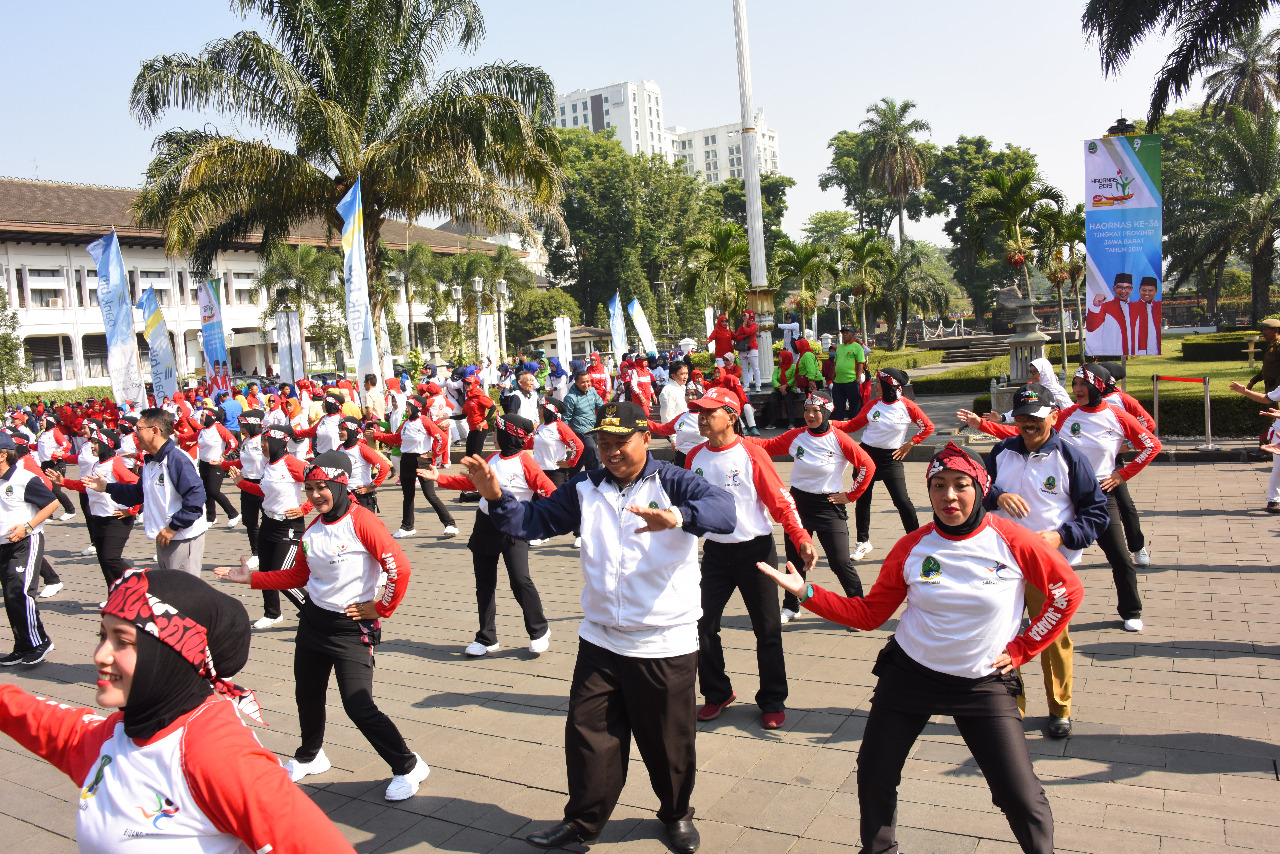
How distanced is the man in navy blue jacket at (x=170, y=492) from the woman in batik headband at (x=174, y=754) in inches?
186

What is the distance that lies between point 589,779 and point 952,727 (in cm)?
244

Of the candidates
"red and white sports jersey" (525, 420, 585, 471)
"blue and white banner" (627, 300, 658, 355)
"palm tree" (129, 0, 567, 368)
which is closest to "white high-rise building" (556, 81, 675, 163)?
"blue and white banner" (627, 300, 658, 355)

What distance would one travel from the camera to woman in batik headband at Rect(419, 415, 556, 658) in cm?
687

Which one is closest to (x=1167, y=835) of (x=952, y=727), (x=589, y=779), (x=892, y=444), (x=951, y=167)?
(x=952, y=727)

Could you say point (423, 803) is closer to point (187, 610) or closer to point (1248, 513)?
point (187, 610)

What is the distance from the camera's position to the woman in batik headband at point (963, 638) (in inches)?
131

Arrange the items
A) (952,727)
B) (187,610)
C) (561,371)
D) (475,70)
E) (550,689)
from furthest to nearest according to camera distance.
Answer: (561,371), (475,70), (550,689), (952,727), (187,610)

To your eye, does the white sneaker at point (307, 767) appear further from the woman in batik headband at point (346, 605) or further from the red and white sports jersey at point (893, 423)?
the red and white sports jersey at point (893, 423)

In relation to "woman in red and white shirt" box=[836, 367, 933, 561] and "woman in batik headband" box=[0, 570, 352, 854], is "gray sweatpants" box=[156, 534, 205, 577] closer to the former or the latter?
"woman in batik headband" box=[0, 570, 352, 854]

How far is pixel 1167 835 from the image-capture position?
3.88m

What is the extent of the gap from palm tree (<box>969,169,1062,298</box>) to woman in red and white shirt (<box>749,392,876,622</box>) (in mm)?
17094

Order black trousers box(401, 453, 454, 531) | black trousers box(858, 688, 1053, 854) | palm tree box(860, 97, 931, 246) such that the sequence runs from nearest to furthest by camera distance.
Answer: black trousers box(858, 688, 1053, 854) < black trousers box(401, 453, 454, 531) < palm tree box(860, 97, 931, 246)

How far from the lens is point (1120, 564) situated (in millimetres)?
6176

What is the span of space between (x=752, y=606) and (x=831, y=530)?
1741 millimetres
